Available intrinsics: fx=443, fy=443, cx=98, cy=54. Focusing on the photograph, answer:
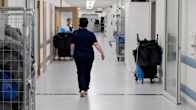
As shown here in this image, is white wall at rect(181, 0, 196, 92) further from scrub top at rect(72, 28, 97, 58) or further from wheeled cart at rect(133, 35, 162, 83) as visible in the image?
wheeled cart at rect(133, 35, 162, 83)

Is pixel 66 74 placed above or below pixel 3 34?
below

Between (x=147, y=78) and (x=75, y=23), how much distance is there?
8.65 metres

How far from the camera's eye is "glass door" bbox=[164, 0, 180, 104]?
7.39 m

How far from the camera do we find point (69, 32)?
620 inches

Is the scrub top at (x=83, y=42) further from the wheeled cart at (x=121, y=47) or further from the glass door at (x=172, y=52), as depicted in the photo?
the wheeled cart at (x=121, y=47)

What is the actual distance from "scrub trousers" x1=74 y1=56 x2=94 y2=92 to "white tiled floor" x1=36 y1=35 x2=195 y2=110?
10.1 inches

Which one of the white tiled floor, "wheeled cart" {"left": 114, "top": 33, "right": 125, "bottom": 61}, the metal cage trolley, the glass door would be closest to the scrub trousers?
the white tiled floor

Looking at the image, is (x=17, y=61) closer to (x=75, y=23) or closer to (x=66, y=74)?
(x=66, y=74)

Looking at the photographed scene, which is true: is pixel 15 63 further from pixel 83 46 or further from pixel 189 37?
pixel 83 46

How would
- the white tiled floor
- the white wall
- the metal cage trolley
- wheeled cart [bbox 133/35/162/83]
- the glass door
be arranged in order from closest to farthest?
1. the metal cage trolley
2. the white wall
3. the white tiled floor
4. the glass door
5. wheeled cart [bbox 133/35/162/83]

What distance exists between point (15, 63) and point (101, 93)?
4953mm

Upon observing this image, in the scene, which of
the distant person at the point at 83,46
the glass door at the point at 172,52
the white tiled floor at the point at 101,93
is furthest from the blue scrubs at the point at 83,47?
the glass door at the point at 172,52

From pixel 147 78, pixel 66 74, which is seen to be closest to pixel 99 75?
pixel 66 74

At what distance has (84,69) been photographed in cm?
809
